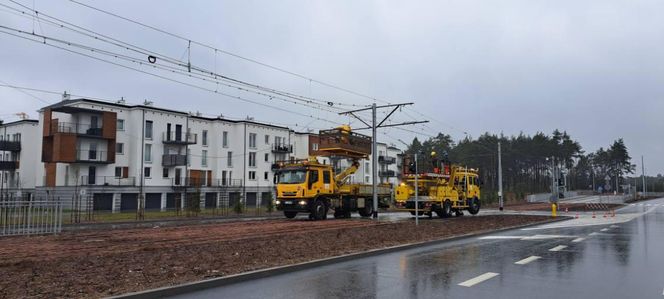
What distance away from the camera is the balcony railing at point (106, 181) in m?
50.5

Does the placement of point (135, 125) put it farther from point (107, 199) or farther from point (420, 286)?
point (420, 286)

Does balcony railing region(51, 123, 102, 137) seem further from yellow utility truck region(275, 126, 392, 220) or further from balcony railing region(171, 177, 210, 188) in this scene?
yellow utility truck region(275, 126, 392, 220)

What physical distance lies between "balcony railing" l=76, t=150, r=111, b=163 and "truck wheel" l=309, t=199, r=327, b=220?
3241 cm

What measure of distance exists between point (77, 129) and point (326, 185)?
34041mm

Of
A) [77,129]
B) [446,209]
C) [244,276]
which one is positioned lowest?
[244,276]

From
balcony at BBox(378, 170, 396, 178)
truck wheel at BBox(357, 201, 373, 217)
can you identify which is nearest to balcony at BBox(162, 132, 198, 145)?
truck wheel at BBox(357, 201, 373, 217)

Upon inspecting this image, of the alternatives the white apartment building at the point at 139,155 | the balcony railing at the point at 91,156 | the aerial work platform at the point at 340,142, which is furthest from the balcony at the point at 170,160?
the aerial work platform at the point at 340,142

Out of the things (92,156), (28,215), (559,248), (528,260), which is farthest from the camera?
(92,156)

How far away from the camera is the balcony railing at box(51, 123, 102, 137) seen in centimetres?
5034

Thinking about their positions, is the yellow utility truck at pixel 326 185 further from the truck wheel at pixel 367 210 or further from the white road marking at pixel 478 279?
the white road marking at pixel 478 279

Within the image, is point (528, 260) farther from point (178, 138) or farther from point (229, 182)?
point (229, 182)

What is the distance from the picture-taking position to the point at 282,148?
226ft

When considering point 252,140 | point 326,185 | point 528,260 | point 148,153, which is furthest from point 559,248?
point 252,140

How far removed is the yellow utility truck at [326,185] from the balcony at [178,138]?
3049 centimetres
